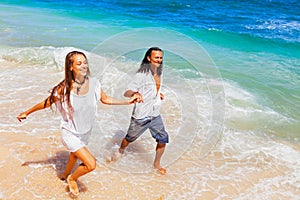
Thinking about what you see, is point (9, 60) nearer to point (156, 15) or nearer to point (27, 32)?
point (27, 32)

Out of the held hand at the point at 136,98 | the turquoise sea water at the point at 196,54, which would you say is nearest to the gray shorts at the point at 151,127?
the held hand at the point at 136,98

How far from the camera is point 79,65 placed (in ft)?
10.8

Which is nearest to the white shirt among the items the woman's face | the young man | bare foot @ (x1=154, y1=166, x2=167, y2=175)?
the young man

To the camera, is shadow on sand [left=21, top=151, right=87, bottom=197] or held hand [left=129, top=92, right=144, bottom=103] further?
shadow on sand [left=21, top=151, right=87, bottom=197]

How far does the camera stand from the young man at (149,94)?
3744 mm

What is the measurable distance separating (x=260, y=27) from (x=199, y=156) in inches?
536

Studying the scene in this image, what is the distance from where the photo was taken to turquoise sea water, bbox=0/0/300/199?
20.4 ft

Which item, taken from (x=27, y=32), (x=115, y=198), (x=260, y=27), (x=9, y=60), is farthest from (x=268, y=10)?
(x=115, y=198)

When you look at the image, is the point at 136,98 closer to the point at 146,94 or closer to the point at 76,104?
the point at 146,94

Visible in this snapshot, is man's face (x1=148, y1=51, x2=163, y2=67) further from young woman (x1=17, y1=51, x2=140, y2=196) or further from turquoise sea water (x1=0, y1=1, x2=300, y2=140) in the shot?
turquoise sea water (x1=0, y1=1, x2=300, y2=140)

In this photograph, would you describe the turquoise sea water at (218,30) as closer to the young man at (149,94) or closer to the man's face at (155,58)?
the young man at (149,94)

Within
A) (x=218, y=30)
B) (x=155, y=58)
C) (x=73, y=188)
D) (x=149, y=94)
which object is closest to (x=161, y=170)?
(x=149, y=94)

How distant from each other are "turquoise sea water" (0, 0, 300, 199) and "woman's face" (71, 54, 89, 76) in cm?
241

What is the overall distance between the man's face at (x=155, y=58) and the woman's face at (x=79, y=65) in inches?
32.1
